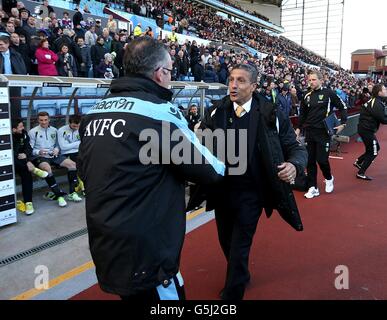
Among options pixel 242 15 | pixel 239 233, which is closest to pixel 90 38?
pixel 239 233

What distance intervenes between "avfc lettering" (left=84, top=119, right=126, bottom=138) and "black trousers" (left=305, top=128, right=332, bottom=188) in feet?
16.3

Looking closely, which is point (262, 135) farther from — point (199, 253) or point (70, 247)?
point (70, 247)

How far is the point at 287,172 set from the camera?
2551 millimetres

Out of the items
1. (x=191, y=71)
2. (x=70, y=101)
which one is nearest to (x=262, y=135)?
(x=70, y=101)

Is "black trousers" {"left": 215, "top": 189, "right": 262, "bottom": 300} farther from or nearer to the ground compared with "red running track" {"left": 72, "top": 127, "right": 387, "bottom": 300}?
farther from the ground

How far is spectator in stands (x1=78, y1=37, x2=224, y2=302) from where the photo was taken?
5.22 ft

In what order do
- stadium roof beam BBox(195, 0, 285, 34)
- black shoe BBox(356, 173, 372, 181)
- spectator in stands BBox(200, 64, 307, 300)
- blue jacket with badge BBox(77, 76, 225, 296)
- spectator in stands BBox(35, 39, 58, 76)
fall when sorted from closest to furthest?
blue jacket with badge BBox(77, 76, 225, 296)
spectator in stands BBox(200, 64, 307, 300)
black shoe BBox(356, 173, 372, 181)
spectator in stands BBox(35, 39, 58, 76)
stadium roof beam BBox(195, 0, 285, 34)

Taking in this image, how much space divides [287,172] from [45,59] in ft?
24.4

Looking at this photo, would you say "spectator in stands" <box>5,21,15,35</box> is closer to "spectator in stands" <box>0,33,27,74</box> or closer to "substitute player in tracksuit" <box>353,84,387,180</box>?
"spectator in stands" <box>0,33,27,74</box>

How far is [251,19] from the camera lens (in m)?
49.1

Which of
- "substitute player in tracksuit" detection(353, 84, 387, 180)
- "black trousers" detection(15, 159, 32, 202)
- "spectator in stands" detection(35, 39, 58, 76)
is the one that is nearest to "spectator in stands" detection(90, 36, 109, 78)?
"spectator in stands" detection(35, 39, 58, 76)

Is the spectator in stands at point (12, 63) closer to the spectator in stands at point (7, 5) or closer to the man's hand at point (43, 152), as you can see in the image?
the man's hand at point (43, 152)

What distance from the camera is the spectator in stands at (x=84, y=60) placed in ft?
32.1

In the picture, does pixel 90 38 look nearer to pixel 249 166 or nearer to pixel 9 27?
pixel 9 27
